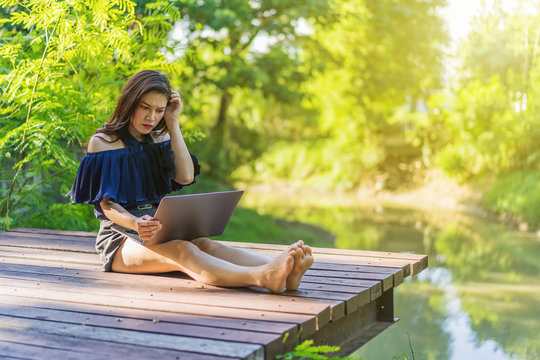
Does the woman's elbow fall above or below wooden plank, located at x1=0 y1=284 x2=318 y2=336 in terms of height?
above

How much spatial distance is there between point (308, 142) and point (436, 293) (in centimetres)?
1725

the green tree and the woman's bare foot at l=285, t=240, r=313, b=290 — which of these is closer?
the woman's bare foot at l=285, t=240, r=313, b=290

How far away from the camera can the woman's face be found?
3166 millimetres

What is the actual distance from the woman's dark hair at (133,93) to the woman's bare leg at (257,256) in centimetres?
64

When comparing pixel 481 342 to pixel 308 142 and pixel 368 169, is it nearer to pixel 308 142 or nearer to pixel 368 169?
pixel 368 169

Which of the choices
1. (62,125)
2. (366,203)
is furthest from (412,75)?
(62,125)

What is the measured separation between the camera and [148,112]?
3201mm

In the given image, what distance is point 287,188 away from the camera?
23.9 metres

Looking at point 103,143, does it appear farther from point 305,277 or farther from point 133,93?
point 305,277

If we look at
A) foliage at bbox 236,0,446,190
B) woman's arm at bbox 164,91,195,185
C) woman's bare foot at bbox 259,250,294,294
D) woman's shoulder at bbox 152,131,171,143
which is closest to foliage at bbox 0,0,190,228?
woman's shoulder at bbox 152,131,171,143

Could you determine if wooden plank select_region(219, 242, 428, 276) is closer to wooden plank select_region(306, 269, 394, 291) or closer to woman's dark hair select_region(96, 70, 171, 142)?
wooden plank select_region(306, 269, 394, 291)

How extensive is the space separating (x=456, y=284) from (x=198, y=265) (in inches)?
212

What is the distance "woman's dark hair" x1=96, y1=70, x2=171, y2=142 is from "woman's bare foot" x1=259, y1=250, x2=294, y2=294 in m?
0.96

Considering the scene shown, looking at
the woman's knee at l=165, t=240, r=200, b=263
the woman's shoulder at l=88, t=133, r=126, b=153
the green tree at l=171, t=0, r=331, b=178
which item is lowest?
the woman's knee at l=165, t=240, r=200, b=263
